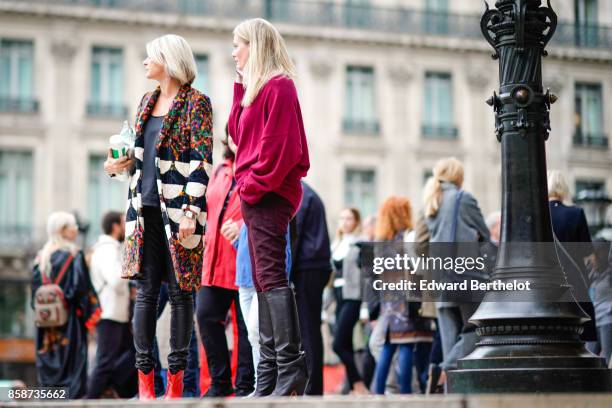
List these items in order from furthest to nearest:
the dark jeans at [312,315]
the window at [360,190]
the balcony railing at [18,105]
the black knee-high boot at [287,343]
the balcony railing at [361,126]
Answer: the balcony railing at [361,126] < the window at [360,190] < the balcony railing at [18,105] < the dark jeans at [312,315] < the black knee-high boot at [287,343]

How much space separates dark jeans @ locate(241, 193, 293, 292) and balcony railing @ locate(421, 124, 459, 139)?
28.9 m

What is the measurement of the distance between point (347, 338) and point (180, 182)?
4421 millimetres

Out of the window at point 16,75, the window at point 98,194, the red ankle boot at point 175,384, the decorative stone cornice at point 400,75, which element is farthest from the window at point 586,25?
the red ankle boot at point 175,384

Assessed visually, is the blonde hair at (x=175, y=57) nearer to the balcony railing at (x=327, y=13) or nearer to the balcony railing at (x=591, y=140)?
the balcony railing at (x=327, y=13)

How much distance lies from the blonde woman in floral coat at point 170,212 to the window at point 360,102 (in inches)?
1076

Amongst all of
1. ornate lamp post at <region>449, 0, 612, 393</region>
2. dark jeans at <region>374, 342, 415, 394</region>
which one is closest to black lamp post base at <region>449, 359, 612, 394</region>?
ornate lamp post at <region>449, 0, 612, 393</region>

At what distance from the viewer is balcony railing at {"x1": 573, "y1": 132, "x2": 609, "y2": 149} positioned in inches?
1427

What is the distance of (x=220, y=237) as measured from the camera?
7.90 metres

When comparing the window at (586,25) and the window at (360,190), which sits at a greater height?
the window at (586,25)

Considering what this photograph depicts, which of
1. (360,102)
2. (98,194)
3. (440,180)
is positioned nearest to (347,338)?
(440,180)

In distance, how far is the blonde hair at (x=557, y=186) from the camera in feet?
29.5

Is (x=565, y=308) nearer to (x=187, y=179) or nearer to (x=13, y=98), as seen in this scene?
(x=187, y=179)

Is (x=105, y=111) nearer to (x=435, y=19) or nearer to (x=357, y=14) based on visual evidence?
(x=357, y=14)

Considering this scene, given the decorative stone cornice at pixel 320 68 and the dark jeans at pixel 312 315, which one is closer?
the dark jeans at pixel 312 315
